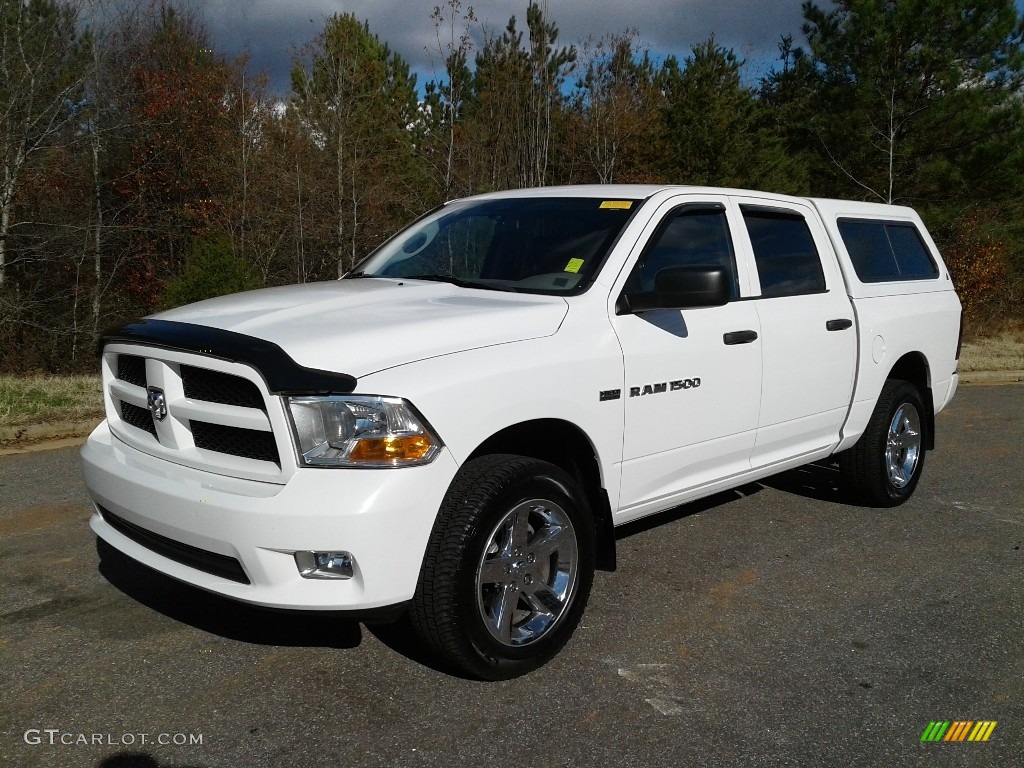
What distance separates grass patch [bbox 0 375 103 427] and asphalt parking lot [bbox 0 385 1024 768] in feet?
9.01

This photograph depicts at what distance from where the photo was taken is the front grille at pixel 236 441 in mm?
3119

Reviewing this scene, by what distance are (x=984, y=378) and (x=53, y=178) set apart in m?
18.1

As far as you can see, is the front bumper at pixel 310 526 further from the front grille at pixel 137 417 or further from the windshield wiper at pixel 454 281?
the windshield wiper at pixel 454 281

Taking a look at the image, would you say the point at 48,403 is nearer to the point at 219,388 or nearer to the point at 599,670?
the point at 219,388

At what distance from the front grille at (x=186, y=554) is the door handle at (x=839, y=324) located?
11.1 ft

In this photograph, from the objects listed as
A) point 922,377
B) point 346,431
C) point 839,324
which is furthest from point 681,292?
point 922,377

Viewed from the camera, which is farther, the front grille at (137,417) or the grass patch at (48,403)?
the grass patch at (48,403)

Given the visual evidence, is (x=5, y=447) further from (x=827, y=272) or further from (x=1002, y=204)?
(x=1002, y=204)

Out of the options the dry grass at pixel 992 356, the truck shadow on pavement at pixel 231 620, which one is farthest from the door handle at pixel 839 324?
the dry grass at pixel 992 356

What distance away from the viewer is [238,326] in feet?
11.0

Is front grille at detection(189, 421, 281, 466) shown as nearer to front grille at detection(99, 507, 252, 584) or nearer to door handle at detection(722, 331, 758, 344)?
front grille at detection(99, 507, 252, 584)

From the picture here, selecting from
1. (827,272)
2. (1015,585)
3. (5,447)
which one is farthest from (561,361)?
(5,447)

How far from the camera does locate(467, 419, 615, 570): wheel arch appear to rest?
359 cm

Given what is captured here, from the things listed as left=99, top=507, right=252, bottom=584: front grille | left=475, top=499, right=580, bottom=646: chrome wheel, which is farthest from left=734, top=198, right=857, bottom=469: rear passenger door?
left=99, top=507, right=252, bottom=584: front grille
